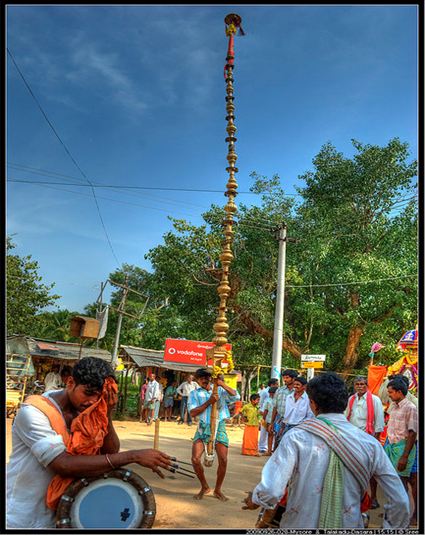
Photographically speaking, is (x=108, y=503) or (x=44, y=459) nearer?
(x=44, y=459)

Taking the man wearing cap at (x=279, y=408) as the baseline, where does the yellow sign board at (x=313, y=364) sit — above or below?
above

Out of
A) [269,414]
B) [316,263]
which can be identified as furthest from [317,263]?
[269,414]

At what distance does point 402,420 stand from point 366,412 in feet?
4.07

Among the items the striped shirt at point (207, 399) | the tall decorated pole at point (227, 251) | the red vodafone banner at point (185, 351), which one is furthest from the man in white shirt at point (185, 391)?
the tall decorated pole at point (227, 251)

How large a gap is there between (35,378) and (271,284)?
1144cm

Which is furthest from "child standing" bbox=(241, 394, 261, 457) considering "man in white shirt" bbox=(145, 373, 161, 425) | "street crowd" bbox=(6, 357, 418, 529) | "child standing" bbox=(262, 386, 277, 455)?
"street crowd" bbox=(6, 357, 418, 529)

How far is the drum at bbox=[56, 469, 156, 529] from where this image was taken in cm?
232

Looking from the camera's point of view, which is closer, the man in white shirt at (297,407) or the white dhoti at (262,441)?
the man in white shirt at (297,407)

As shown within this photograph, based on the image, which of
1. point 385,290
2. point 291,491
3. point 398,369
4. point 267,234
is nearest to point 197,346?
point 267,234

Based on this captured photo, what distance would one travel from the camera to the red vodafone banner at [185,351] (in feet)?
60.5

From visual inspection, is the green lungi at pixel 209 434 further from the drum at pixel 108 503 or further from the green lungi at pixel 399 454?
the drum at pixel 108 503

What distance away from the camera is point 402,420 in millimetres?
5223

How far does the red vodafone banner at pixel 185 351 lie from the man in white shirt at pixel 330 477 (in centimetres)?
1592

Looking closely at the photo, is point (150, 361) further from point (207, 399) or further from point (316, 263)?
point (207, 399)
